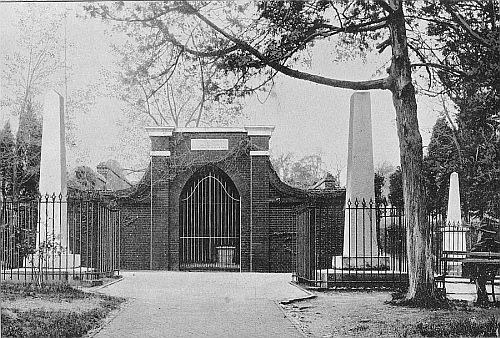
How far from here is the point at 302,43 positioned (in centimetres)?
604

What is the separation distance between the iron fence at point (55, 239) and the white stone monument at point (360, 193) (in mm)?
1893

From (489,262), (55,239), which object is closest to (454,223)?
(489,262)

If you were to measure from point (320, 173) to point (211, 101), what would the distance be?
3.55 ft

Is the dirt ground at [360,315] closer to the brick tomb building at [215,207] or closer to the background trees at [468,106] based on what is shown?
the brick tomb building at [215,207]

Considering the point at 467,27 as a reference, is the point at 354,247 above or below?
below

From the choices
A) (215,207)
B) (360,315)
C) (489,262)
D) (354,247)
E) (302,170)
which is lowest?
(360,315)

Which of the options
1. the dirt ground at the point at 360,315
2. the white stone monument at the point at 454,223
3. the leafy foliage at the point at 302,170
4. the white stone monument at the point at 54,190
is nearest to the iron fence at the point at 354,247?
the dirt ground at the point at 360,315

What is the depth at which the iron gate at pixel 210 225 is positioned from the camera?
5.89 m

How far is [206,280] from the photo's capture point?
5914 millimetres

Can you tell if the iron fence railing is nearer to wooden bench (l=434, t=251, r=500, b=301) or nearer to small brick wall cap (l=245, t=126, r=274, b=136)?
wooden bench (l=434, t=251, r=500, b=301)

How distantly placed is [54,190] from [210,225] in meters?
1.35

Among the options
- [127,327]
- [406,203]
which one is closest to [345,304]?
[406,203]

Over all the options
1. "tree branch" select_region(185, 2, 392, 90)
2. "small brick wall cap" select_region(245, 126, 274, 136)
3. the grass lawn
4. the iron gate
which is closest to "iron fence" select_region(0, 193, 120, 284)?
the grass lawn

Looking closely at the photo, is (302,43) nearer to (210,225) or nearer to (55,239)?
(210,225)
